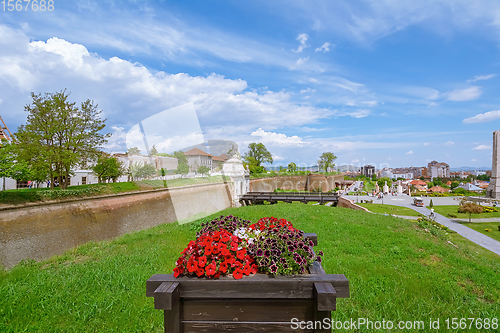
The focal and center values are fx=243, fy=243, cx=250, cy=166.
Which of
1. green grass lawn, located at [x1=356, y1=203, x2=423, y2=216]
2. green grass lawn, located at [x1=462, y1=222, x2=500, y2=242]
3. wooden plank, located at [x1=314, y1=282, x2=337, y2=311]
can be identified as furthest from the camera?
green grass lawn, located at [x1=356, y1=203, x2=423, y2=216]

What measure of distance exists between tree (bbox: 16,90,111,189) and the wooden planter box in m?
13.1

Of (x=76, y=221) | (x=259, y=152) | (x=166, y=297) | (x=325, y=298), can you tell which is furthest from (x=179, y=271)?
(x=259, y=152)

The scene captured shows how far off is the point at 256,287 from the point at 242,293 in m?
0.12

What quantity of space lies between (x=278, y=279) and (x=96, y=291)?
384 cm

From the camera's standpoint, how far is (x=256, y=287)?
1867mm

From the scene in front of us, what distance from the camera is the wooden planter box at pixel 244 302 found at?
186cm

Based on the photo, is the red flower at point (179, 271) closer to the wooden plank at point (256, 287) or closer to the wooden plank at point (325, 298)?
the wooden plank at point (256, 287)

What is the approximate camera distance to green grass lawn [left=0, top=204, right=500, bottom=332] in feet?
11.0

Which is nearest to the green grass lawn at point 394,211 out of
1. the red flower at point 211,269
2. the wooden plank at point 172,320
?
the red flower at point 211,269

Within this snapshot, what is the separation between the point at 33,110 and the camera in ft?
39.0

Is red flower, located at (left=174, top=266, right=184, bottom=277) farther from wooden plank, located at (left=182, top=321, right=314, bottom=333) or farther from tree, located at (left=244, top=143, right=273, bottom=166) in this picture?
tree, located at (left=244, top=143, right=273, bottom=166)

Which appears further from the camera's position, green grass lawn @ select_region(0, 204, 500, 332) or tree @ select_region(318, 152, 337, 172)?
tree @ select_region(318, 152, 337, 172)

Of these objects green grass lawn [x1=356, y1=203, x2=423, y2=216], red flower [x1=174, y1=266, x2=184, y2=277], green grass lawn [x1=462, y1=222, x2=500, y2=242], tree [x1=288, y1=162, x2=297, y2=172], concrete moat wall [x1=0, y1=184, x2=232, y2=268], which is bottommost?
green grass lawn [x1=462, y1=222, x2=500, y2=242]

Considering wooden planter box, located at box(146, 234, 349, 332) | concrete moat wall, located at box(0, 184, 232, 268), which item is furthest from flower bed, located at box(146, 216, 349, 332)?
concrete moat wall, located at box(0, 184, 232, 268)
